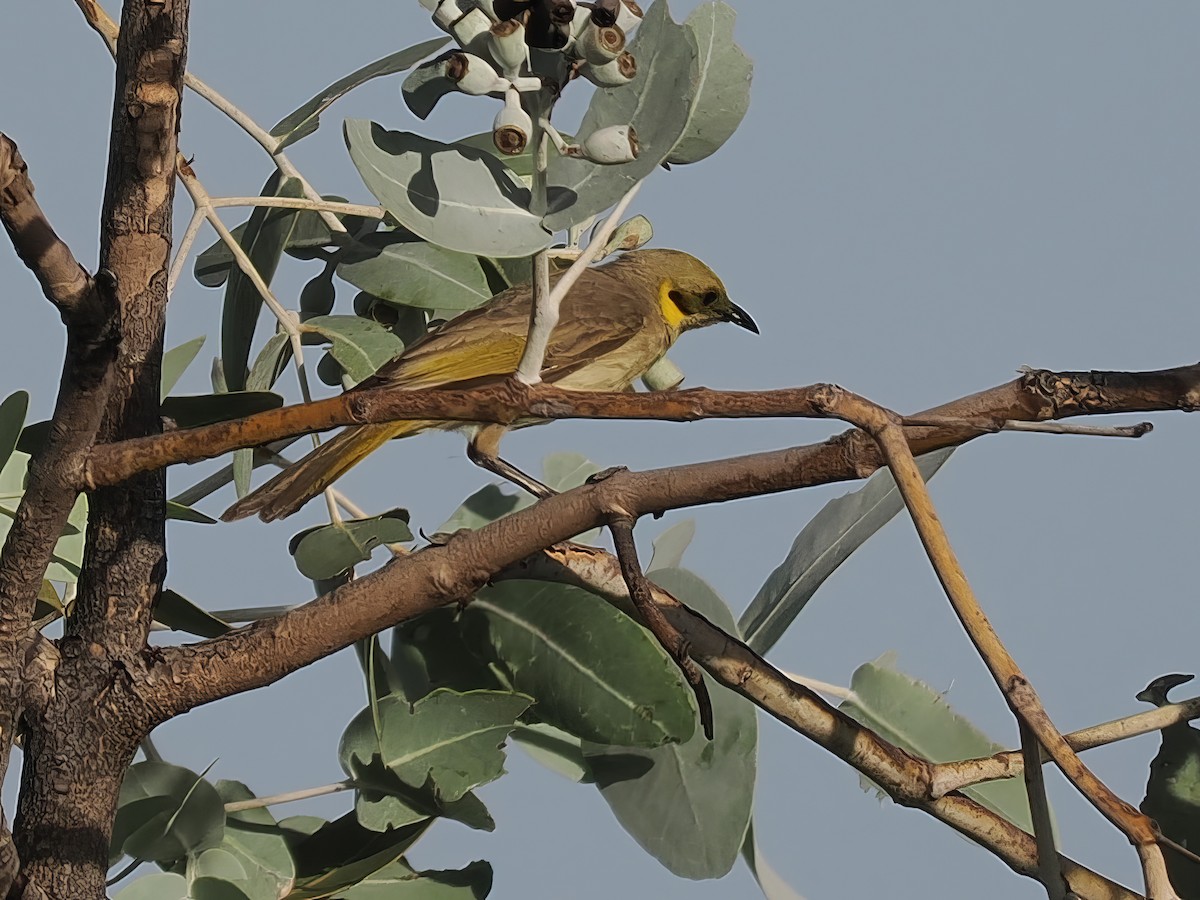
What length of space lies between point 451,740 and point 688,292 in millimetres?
2701

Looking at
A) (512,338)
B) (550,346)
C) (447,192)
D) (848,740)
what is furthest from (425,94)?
(550,346)

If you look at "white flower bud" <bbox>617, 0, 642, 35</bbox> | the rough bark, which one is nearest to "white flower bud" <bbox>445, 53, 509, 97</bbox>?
"white flower bud" <bbox>617, 0, 642, 35</bbox>

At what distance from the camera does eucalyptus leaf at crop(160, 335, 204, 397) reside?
1.91 metres

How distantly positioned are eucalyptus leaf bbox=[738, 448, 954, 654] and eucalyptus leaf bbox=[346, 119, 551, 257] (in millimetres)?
608

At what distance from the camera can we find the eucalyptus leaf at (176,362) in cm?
191

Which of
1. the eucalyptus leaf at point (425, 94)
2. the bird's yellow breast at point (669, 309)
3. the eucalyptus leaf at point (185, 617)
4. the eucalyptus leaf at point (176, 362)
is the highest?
the bird's yellow breast at point (669, 309)

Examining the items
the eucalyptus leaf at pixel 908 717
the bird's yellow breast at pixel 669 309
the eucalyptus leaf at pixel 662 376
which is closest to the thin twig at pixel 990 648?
the eucalyptus leaf at pixel 908 717

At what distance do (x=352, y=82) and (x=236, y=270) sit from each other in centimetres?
33

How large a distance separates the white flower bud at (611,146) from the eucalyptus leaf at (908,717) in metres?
0.88

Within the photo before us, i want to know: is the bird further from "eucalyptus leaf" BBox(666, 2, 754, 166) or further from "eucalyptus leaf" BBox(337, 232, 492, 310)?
"eucalyptus leaf" BBox(666, 2, 754, 166)

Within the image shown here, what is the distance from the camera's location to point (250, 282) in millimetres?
1919

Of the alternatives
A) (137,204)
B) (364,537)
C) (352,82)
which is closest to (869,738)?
(364,537)

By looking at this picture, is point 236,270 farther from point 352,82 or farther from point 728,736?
point 728,736

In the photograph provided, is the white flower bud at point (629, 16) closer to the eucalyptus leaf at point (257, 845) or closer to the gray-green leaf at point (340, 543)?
the gray-green leaf at point (340, 543)
